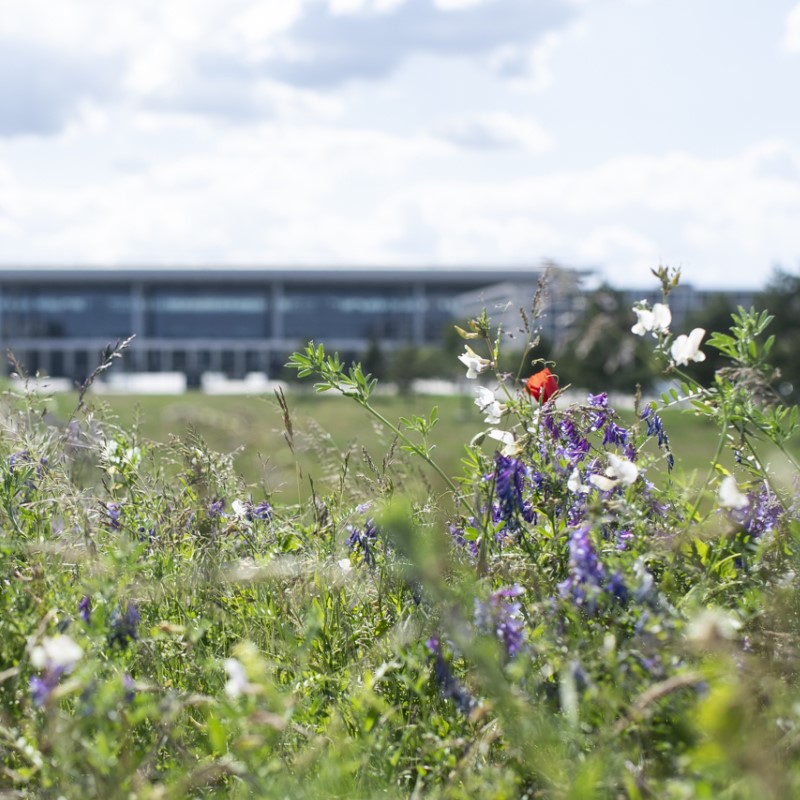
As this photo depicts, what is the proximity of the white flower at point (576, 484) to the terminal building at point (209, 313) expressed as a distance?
282 feet

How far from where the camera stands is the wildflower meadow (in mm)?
1693

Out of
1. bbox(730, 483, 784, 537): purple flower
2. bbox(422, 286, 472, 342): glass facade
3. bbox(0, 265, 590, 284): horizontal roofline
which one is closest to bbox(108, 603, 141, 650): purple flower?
bbox(730, 483, 784, 537): purple flower

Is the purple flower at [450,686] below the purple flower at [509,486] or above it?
below

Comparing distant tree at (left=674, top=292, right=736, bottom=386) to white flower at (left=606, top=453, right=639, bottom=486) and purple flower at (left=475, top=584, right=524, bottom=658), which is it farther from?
purple flower at (left=475, top=584, right=524, bottom=658)

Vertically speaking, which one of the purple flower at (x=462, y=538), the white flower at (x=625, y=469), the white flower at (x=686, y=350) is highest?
the white flower at (x=686, y=350)

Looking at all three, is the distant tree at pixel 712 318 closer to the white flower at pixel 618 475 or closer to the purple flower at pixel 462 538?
the purple flower at pixel 462 538

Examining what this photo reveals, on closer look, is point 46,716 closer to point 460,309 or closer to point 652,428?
point 652,428

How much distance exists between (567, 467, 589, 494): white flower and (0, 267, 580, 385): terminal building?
282 feet

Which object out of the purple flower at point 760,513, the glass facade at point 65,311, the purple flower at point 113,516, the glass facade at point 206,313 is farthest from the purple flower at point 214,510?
the glass facade at point 65,311

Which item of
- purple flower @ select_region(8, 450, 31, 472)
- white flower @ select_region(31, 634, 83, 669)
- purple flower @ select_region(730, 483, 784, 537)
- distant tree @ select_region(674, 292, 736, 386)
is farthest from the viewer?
distant tree @ select_region(674, 292, 736, 386)

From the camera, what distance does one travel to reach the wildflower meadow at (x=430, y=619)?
1693 mm

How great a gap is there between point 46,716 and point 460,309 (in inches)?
3199

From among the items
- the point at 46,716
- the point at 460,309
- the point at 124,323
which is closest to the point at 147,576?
the point at 46,716

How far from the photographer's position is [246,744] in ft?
5.12
